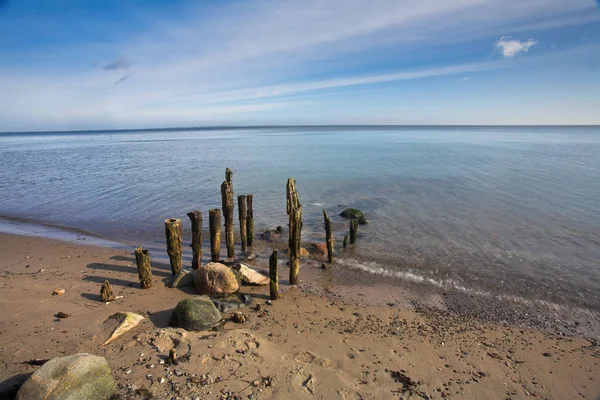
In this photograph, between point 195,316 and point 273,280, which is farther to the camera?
point 273,280

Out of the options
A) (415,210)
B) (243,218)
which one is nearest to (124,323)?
(243,218)

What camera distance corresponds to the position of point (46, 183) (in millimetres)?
31844

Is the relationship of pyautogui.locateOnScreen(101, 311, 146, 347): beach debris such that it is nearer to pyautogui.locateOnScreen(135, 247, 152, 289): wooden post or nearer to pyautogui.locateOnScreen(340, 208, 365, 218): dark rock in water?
pyautogui.locateOnScreen(135, 247, 152, 289): wooden post

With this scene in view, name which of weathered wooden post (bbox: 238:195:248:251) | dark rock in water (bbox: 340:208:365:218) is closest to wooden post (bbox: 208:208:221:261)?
weathered wooden post (bbox: 238:195:248:251)

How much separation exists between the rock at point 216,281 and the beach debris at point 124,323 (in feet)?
7.30

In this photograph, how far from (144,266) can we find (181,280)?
126 cm

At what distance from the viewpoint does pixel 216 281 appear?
10492 mm

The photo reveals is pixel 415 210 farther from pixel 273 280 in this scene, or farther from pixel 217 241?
pixel 273 280

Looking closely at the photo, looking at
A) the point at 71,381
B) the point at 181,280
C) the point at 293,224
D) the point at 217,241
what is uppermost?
the point at 293,224

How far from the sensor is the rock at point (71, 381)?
514cm

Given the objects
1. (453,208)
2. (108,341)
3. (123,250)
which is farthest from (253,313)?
(453,208)

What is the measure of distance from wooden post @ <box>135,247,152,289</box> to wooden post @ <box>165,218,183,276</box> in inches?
37.9

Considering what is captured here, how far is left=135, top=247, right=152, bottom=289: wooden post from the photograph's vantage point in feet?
34.4

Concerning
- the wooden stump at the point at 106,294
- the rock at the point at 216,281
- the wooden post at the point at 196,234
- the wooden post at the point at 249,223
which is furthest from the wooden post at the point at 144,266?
the wooden post at the point at 249,223
